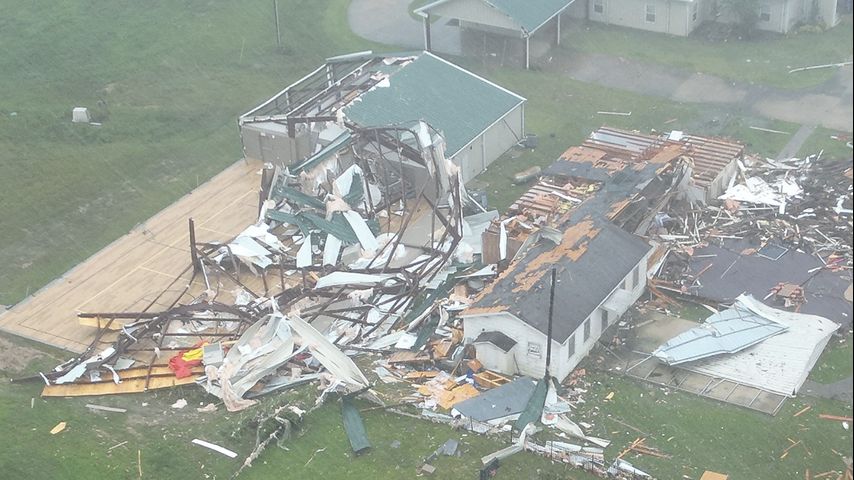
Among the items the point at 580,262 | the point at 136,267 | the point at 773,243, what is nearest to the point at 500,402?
the point at 580,262

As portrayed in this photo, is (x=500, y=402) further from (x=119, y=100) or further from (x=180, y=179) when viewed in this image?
(x=119, y=100)

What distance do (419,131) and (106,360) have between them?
1552 cm

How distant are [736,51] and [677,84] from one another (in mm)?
4555

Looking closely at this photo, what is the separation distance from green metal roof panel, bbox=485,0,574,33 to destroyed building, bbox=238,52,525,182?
619 cm

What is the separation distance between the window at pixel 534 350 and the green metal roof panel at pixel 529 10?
24.2 metres

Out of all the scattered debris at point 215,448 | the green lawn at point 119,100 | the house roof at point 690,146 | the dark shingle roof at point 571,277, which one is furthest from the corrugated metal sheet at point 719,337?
the green lawn at point 119,100

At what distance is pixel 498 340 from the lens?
33.2m

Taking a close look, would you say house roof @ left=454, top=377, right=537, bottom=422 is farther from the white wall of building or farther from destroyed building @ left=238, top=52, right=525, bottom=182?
destroyed building @ left=238, top=52, right=525, bottom=182

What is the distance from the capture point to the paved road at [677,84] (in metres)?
50.0

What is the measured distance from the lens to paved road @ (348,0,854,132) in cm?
4997

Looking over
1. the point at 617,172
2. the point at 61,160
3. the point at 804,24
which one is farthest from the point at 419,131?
the point at 804,24

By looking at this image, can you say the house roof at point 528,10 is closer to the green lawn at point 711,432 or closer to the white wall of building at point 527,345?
the white wall of building at point 527,345

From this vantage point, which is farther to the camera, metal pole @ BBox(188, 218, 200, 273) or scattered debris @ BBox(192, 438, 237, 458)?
metal pole @ BBox(188, 218, 200, 273)

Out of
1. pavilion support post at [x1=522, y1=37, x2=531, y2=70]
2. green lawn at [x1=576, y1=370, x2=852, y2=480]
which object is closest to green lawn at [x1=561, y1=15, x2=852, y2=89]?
pavilion support post at [x1=522, y1=37, x2=531, y2=70]
